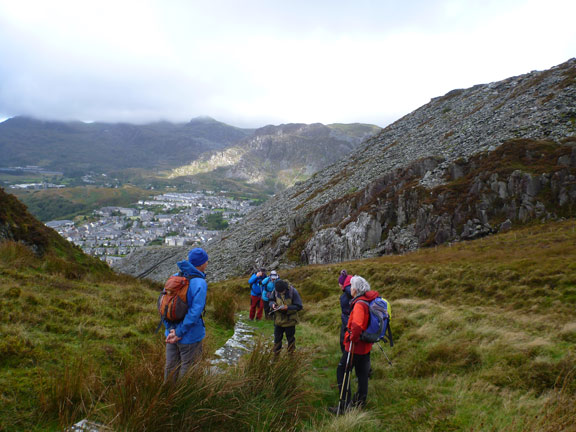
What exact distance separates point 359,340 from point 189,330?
2886 millimetres

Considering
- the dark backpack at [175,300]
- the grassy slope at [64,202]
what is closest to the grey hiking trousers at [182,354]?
the dark backpack at [175,300]

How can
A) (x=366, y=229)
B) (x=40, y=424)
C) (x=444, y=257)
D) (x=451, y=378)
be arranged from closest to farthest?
1. (x=40, y=424)
2. (x=451, y=378)
3. (x=444, y=257)
4. (x=366, y=229)

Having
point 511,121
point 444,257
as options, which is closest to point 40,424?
point 444,257

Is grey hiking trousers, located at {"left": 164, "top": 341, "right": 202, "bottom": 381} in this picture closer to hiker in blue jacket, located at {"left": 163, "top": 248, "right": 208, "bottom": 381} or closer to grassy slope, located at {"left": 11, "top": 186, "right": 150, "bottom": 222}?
hiker in blue jacket, located at {"left": 163, "top": 248, "right": 208, "bottom": 381}

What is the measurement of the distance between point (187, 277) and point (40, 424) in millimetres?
2467

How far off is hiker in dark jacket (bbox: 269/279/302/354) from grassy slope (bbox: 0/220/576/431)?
2.83ft

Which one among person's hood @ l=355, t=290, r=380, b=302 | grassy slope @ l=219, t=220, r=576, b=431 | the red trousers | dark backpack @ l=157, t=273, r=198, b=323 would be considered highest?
dark backpack @ l=157, t=273, r=198, b=323

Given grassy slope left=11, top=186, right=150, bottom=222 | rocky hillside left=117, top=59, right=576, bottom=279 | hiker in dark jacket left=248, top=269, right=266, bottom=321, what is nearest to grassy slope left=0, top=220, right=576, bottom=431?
hiker in dark jacket left=248, top=269, right=266, bottom=321

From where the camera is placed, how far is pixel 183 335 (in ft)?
15.1

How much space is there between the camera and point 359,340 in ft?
17.8

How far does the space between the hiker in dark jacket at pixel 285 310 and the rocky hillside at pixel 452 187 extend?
2392 centimetres

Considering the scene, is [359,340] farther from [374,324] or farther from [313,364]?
[313,364]

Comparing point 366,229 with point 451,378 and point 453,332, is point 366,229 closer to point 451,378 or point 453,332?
point 453,332

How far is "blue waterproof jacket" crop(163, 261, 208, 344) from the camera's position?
14.8ft
